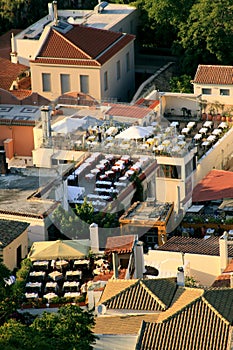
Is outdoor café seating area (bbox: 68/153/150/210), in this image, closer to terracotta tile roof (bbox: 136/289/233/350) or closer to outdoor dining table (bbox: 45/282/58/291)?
outdoor dining table (bbox: 45/282/58/291)

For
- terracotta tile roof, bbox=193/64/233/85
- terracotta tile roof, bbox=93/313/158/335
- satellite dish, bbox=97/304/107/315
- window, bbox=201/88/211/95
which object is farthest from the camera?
window, bbox=201/88/211/95

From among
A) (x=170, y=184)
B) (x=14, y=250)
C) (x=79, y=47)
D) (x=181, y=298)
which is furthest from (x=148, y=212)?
(x=79, y=47)

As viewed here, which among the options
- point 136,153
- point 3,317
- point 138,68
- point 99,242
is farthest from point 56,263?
point 138,68

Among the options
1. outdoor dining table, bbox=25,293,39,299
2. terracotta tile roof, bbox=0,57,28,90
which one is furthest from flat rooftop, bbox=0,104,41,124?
outdoor dining table, bbox=25,293,39,299

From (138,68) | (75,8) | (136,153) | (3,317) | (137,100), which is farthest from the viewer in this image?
(75,8)

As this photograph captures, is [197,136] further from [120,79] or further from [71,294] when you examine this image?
[71,294]

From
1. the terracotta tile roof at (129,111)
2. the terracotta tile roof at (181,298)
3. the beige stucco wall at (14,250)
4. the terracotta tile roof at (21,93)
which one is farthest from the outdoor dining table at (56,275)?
the terracotta tile roof at (21,93)

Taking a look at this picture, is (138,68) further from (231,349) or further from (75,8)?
(231,349)
